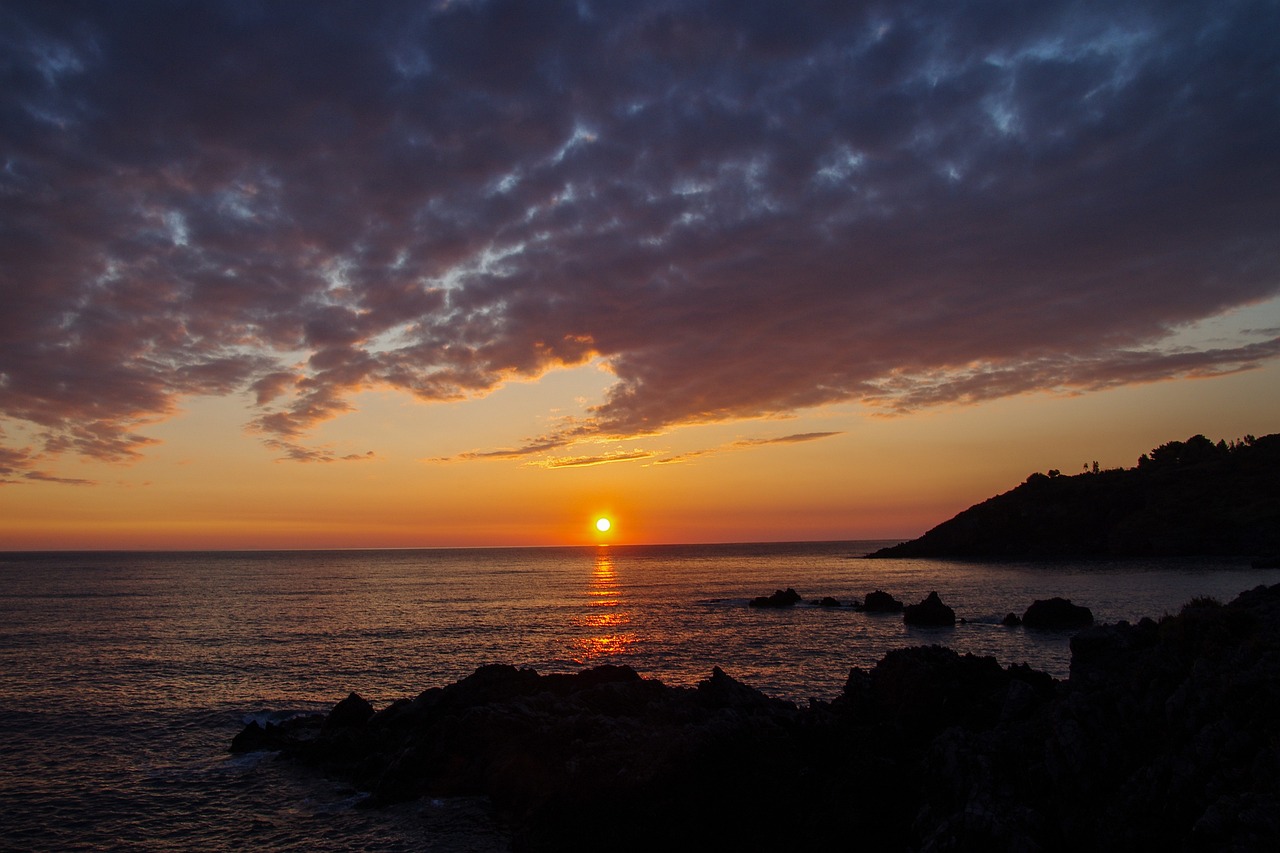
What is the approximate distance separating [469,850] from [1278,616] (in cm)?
2628

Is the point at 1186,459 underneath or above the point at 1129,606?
above

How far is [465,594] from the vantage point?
11731 centimetres

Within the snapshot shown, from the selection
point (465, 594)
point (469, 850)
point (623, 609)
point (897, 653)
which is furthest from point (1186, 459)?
point (469, 850)

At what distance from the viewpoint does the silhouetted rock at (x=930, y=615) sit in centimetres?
7206

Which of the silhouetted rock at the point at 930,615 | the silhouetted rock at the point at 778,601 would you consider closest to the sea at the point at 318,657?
the silhouetted rock at the point at 930,615

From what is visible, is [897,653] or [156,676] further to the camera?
[156,676]

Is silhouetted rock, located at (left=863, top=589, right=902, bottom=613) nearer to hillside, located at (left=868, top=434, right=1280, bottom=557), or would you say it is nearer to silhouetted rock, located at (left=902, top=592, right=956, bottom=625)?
silhouetted rock, located at (left=902, top=592, right=956, bottom=625)

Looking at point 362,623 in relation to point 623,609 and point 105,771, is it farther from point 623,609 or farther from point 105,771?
point 105,771

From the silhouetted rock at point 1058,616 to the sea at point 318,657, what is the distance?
2433 millimetres

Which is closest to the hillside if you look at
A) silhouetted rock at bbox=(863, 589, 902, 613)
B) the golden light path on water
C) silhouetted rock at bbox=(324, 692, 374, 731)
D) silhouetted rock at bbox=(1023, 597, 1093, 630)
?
silhouetted rock at bbox=(863, 589, 902, 613)

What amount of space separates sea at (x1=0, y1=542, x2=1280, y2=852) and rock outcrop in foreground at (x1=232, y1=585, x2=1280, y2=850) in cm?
262

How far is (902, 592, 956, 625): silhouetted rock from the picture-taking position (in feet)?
236

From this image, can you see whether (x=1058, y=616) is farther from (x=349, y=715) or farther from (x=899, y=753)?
(x=349, y=715)

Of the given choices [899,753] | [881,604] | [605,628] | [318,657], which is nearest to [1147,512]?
[881,604]
